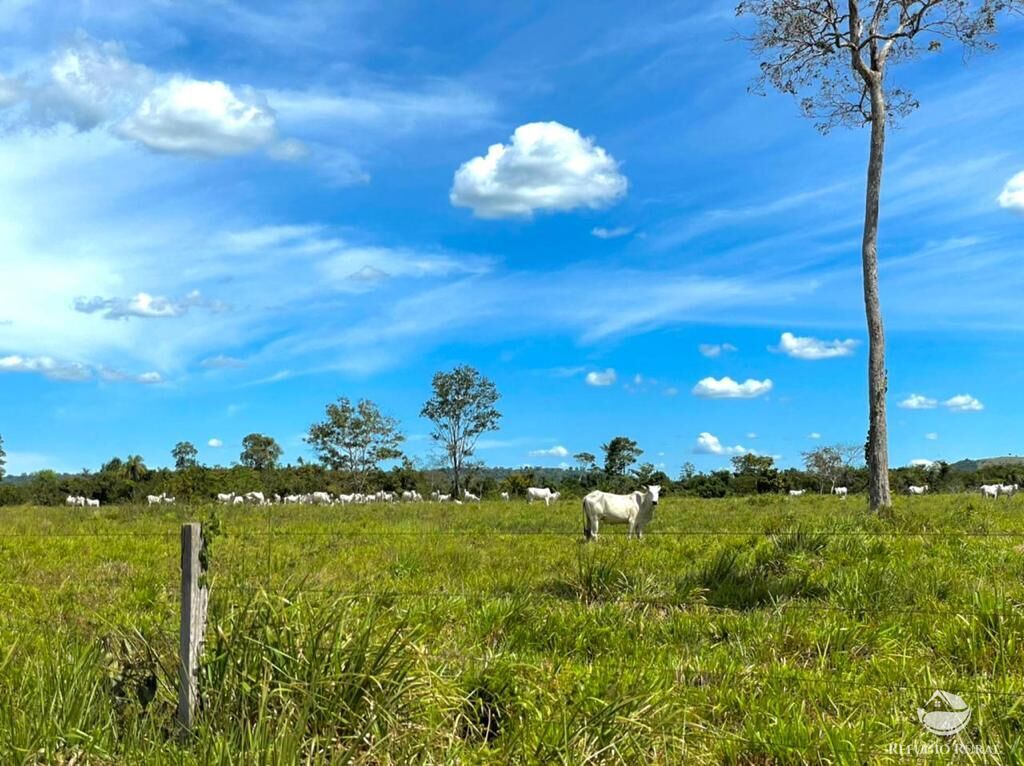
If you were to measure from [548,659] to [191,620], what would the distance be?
2882 millimetres

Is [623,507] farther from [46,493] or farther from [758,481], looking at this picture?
[46,493]

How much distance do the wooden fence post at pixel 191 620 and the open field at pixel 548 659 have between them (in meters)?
0.10

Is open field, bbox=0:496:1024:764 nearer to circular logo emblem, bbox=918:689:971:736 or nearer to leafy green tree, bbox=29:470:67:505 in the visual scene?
circular logo emblem, bbox=918:689:971:736

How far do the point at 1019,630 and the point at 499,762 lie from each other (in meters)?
4.99

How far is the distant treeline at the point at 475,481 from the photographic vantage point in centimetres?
5284

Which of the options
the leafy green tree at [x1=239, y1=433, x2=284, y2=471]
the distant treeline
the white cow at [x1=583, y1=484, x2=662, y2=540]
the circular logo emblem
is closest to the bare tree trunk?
the white cow at [x1=583, y1=484, x2=662, y2=540]

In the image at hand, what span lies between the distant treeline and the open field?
34.9 meters

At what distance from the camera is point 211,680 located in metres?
4.96

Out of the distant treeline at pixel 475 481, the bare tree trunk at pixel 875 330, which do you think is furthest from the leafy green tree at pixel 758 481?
the bare tree trunk at pixel 875 330

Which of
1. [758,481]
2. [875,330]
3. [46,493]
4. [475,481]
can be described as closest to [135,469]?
[46,493]

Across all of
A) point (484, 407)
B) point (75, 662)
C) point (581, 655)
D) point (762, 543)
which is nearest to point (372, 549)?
point (762, 543)

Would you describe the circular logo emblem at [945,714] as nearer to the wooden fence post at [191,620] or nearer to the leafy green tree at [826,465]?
the wooden fence post at [191,620]

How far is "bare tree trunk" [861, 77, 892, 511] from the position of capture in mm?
18812

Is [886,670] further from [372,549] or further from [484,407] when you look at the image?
[484,407]
